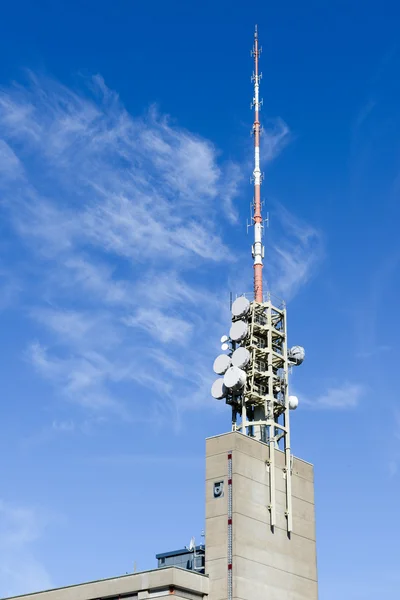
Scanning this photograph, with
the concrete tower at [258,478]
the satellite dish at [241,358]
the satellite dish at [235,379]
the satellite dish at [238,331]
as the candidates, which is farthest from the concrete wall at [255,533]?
the satellite dish at [238,331]

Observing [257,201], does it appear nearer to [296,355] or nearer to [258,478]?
[296,355]

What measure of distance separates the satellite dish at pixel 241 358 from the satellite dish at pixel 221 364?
1.15 m

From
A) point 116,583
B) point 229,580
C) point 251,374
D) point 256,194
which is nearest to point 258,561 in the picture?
point 229,580

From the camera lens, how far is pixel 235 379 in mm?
91688

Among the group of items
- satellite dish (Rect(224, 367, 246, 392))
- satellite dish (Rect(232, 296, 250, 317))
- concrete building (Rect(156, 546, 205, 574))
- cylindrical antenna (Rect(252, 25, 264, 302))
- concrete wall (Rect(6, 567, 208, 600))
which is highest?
cylindrical antenna (Rect(252, 25, 264, 302))

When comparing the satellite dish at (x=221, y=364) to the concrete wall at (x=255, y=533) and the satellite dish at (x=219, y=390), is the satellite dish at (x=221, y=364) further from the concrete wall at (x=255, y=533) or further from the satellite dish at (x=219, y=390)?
the concrete wall at (x=255, y=533)

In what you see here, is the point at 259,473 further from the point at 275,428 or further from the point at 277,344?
the point at 277,344

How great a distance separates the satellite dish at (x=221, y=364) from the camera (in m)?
94.6

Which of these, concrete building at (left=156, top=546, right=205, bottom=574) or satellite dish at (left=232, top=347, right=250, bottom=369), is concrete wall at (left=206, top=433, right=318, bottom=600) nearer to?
concrete building at (left=156, top=546, right=205, bottom=574)

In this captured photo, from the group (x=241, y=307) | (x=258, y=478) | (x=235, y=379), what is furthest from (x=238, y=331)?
(x=258, y=478)

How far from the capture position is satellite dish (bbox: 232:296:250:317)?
96562 millimetres

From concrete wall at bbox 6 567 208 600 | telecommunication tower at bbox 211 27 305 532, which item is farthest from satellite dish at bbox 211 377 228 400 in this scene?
concrete wall at bbox 6 567 208 600

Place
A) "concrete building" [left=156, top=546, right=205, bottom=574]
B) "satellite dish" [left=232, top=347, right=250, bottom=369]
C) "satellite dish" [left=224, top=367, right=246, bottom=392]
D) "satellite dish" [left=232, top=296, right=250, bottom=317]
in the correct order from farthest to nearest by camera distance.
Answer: "satellite dish" [left=232, top=296, right=250, bottom=317] → "satellite dish" [left=232, top=347, right=250, bottom=369] → "satellite dish" [left=224, top=367, right=246, bottom=392] → "concrete building" [left=156, top=546, right=205, bottom=574]

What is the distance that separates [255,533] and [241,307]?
77.7ft
